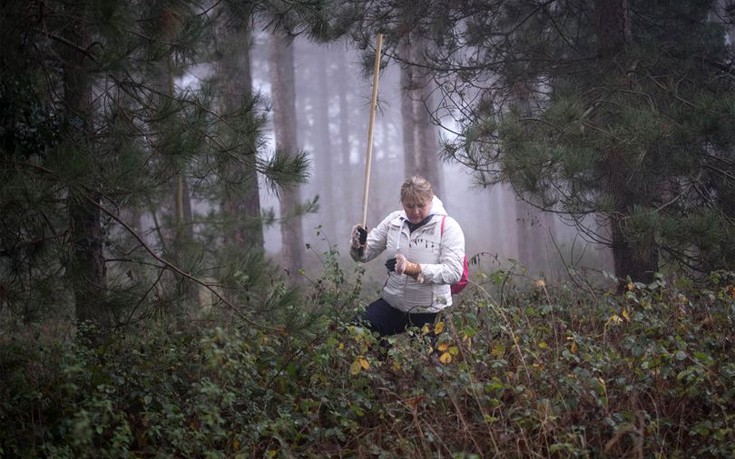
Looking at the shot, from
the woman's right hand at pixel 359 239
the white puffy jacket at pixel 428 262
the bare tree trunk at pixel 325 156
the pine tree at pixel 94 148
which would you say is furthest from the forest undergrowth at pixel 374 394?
the bare tree trunk at pixel 325 156

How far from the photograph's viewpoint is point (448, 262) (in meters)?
5.64

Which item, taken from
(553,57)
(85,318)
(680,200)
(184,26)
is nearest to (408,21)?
(553,57)

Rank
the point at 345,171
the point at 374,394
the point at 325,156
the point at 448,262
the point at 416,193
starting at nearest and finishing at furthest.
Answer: the point at 374,394 < the point at 448,262 < the point at 416,193 < the point at 345,171 < the point at 325,156

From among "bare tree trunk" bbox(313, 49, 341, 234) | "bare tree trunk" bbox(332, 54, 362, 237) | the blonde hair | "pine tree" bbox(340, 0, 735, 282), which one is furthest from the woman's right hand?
"bare tree trunk" bbox(332, 54, 362, 237)

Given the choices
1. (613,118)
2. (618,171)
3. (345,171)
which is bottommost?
(618,171)

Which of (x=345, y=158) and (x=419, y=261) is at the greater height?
(x=345, y=158)

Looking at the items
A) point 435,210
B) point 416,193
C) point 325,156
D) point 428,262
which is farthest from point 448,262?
point 325,156

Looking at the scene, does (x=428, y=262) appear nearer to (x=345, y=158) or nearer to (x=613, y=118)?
(x=613, y=118)

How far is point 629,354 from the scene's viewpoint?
5297 mm

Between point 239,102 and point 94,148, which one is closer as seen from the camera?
point 94,148

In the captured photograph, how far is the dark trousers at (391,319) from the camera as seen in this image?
586 centimetres

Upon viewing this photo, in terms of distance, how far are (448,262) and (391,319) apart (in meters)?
0.74

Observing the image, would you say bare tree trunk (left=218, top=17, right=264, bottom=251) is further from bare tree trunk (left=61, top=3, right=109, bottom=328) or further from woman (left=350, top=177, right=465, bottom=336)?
woman (left=350, top=177, right=465, bottom=336)

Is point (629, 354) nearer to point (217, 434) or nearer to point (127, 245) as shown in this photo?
point (217, 434)
